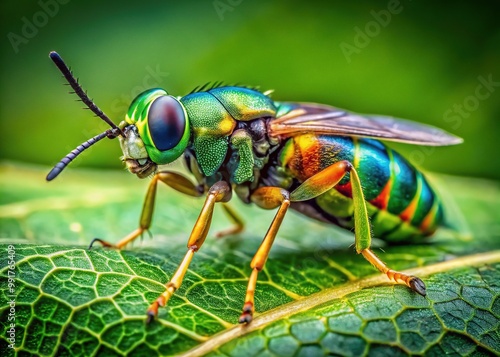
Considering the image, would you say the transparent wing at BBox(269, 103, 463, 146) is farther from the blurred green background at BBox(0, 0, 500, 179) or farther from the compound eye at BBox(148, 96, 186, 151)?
the blurred green background at BBox(0, 0, 500, 179)

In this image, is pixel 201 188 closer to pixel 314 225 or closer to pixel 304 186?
pixel 304 186

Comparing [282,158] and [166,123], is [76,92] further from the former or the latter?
[282,158]

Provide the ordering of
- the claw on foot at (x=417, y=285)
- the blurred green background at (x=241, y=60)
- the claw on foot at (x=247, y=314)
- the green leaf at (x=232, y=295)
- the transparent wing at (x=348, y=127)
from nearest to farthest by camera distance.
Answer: the green leaf at (x=232, y=295)
the claw on foot at (x=247, y=314)
the claw on foot at (x=417, y=285)
the transparent wing at (x=348, y=127)
the blurred green background at (x=241, y=60)

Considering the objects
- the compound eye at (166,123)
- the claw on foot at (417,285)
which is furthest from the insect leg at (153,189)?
the claw on foot at (417,285)

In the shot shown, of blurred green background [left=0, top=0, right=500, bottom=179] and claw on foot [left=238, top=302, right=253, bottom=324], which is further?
blurred green background [left=0, top=0, right=500, bottom=179]

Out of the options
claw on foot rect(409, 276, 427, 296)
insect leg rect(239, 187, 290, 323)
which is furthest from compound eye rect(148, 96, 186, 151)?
claw on foot rect(409, 276, 427, 296)

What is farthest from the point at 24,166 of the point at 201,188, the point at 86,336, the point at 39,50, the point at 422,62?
the point at 422,62

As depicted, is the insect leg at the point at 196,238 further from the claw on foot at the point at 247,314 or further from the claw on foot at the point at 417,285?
the claw on foot at the point at 417,285
